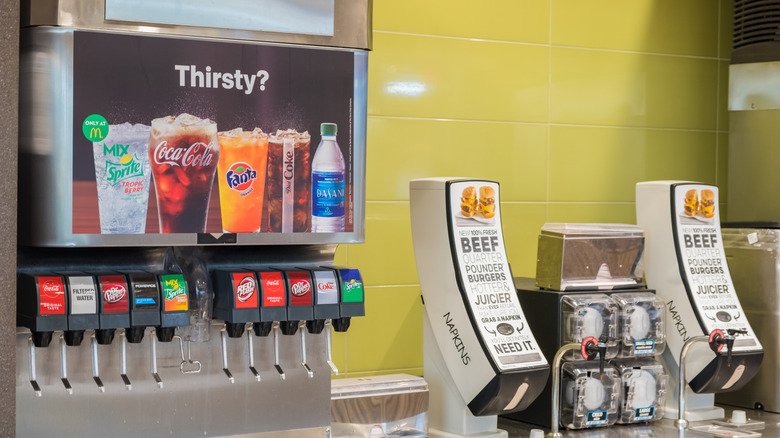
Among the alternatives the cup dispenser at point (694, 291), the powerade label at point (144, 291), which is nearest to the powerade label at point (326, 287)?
the powerade label at point (144, 291)

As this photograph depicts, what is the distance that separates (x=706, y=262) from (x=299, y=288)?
166 centimetres

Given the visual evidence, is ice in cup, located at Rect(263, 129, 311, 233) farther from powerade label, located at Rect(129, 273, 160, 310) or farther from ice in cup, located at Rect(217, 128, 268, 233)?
powerade label, located at Rect(129, 273, 160, 310)

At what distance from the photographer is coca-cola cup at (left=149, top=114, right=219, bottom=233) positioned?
7.46ft

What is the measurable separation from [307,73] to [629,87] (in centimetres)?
218

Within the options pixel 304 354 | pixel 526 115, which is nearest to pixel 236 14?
pixel 304 354

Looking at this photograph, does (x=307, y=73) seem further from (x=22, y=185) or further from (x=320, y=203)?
(x=22, y=185)

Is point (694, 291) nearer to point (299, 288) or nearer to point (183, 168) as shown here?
point (299, 288)

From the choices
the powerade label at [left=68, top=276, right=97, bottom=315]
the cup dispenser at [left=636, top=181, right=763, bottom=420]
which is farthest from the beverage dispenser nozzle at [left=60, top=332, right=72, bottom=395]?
the cup dispenser at [left=636, top=181, right=763, bottom=420]

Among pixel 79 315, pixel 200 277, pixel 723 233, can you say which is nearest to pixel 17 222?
pixel 79 315

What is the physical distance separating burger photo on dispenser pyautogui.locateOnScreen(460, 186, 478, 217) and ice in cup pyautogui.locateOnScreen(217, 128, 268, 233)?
781 mm

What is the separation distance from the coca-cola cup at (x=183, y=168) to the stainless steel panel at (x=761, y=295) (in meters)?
2.28

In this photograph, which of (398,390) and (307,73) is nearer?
(307,73)

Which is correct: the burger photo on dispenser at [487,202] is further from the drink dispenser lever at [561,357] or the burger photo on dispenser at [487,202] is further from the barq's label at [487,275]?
the drink dispenser lever at [561,357]

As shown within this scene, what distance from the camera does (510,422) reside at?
3381 mm
